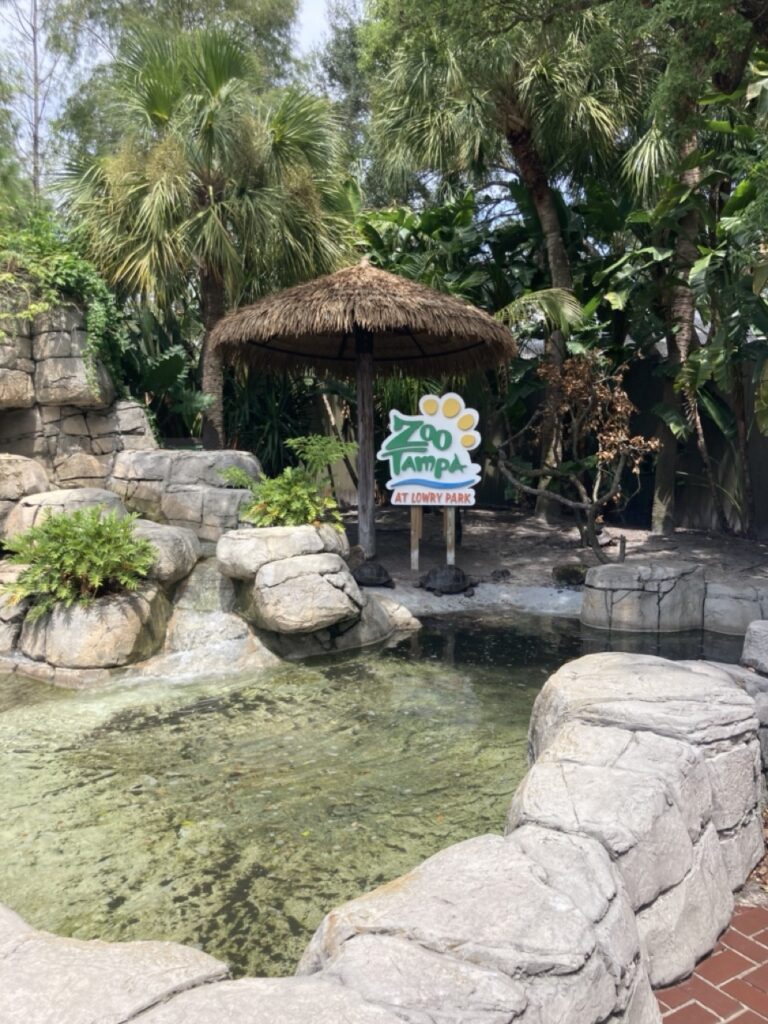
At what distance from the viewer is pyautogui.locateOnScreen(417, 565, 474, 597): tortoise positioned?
7.61 m

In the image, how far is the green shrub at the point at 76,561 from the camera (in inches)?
222

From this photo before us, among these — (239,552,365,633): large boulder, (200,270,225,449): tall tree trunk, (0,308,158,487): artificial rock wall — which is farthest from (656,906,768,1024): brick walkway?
(200,270,225,449): tall tree trunk

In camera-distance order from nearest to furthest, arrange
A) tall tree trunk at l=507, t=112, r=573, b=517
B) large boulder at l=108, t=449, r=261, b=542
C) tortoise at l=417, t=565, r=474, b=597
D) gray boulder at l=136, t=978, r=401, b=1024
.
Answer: gray boulder at l=136, t=978, r=401, b=1024
large boulder at l=108, t=449, r=261, b=542
tortoise at l=417, t=565, r=474, b=597
tall tree trunk at l=507, t=112, r=573, b=517

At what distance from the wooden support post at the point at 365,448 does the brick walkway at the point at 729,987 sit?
6.34 metres

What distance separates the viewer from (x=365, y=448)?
→ 8.75m

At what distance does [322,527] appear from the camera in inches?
268

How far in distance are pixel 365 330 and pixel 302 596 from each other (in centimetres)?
366

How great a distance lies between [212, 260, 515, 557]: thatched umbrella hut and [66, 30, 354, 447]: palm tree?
85 cm

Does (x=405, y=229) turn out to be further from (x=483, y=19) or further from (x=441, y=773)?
(x=441, y=773)

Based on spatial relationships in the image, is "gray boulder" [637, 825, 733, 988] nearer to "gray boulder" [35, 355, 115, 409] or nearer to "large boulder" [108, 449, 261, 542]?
"large boulder" [108, 449, 261, 542]

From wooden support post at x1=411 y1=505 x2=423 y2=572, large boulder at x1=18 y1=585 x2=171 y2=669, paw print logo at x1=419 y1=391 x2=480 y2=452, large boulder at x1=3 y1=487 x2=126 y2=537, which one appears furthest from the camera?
wooden support post at x1=411 y1=505 x2=423 y2=572

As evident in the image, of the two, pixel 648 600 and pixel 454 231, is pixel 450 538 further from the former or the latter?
pixel 454 231

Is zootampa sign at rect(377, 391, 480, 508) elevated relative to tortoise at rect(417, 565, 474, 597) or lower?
elevated

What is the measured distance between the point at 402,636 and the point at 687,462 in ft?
19.0
